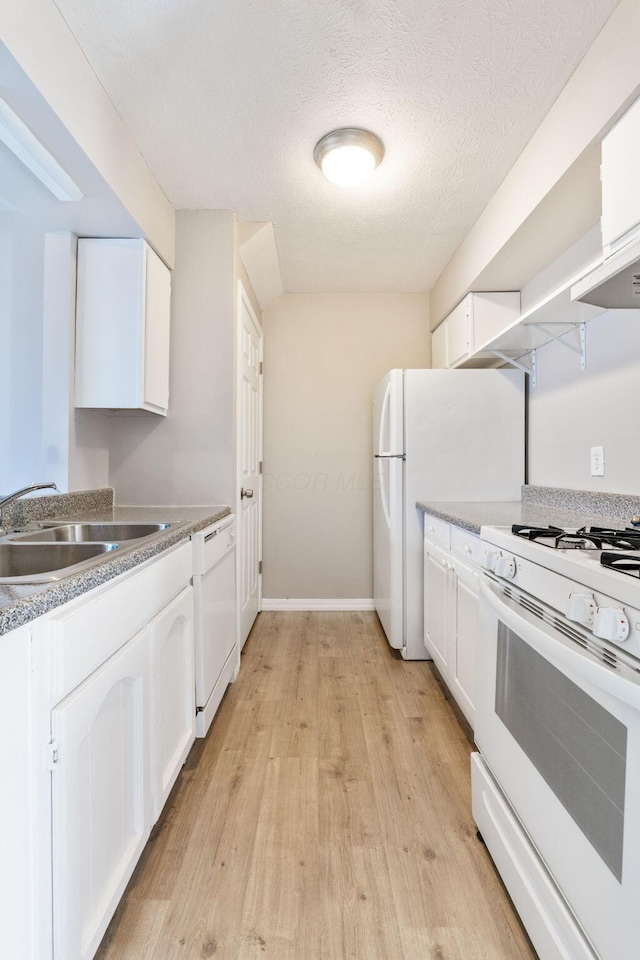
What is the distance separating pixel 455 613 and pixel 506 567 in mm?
867

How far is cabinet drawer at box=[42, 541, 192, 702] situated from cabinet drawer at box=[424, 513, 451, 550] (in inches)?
49.0

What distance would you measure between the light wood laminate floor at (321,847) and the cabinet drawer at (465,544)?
2.40 feet

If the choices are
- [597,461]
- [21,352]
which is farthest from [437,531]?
[21,352]

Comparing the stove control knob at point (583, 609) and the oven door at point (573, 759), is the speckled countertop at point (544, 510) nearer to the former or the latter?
the oven door at point (573, 759)

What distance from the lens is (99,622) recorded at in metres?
0.97

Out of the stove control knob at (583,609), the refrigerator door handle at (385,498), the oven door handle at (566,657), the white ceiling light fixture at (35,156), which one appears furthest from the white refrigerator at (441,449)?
the stove control knob at (583,609)

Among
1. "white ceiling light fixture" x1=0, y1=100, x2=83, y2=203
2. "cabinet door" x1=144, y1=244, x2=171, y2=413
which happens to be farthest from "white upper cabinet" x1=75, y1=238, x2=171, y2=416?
"white ceiling light fixture" x1=0, y1=100, x2=83, y2=203

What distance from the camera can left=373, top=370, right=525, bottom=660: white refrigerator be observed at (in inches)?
105

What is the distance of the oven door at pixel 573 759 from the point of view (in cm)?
74

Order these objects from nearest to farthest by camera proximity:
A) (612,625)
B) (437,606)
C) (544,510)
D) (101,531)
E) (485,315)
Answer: (612,625) → (101,531) → (544,510) → (437,606) → (485,315)

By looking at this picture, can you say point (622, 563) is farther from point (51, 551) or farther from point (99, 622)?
point (51, 551)

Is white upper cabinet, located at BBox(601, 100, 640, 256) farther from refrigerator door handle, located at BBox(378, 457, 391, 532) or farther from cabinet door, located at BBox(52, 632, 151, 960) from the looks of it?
refrigerator door handle, located at BBox(378, 457, 391, 532)

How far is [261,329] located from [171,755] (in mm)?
2818

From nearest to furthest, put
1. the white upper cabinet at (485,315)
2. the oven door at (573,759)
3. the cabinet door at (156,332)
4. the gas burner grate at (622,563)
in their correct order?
the oven door at (573,759), the gas burner grate at (622,563), the cabinet door at (156,332), the white upper cabinet at (485,315)
